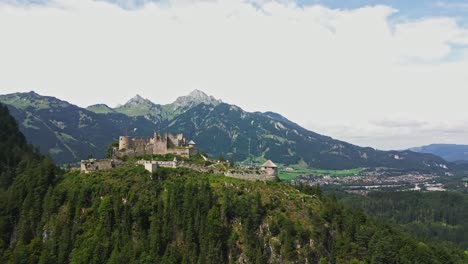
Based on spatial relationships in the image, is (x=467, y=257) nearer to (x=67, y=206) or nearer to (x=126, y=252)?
(x=126, y=252)

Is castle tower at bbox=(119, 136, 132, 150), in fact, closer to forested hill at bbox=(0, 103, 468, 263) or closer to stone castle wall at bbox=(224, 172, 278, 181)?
forested hill at bbox=(0, 103, 468, 263)

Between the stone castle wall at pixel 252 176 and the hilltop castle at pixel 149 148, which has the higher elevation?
the hilltop castle at pixel 149 148

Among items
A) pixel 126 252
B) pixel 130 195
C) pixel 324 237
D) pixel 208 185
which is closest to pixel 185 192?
pixel 208 185

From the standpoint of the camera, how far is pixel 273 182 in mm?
113438

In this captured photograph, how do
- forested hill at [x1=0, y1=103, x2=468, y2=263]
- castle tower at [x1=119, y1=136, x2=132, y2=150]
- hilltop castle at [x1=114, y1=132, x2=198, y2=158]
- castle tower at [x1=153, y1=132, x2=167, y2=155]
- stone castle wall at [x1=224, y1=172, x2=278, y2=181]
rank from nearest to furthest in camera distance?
1. forested hill at [x1=0, y1=103, x2=468, y2=263]
2. stone castle wall at [x1=224, y1=172, x2=278, y2=181]
3. hilltop castle at [x1=114, y1=132, x2=198, y2=158]
4. castle tower at [x1=153, y1=132, x2=167, y2=155]
5. castle tower at [x1=119, y1=136, x2=132, y2=150]

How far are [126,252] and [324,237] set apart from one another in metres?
46.1

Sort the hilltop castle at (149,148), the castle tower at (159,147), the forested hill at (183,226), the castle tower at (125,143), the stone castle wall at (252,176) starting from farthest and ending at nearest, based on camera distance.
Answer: the castle tower at (125,143)
the castle tower at (159,147)
the hilltop castle at (149,148)
the stone castle wall at (252,176)
the forested hill at (183,226)

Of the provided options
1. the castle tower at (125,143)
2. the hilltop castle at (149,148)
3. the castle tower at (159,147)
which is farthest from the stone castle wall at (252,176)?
the castle tower at (125,143)

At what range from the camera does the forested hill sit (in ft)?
301

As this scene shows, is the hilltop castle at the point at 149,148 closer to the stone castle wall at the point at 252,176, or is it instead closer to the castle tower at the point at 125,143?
the castle tower at the point at 125,143

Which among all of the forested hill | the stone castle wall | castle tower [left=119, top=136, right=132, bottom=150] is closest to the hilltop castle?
castle tower [left=119, top=136, right=132, bottom=150]

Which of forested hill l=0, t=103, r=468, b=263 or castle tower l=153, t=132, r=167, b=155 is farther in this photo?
castle tower l=153, t=132, r=167, b=155

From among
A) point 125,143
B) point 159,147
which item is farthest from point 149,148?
point 125,143

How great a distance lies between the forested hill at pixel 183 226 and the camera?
9181cm
